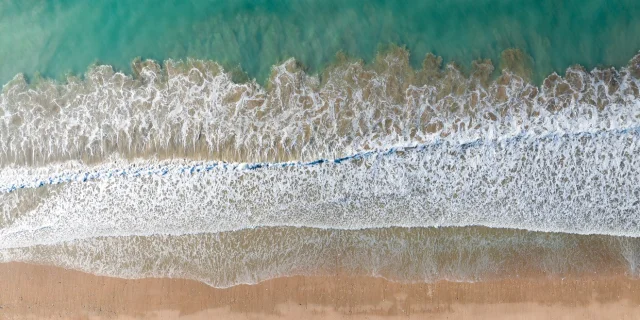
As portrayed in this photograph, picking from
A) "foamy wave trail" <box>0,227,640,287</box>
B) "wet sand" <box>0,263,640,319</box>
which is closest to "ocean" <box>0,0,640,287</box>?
"foamy wave trail" <box>0,227,640,287</box>

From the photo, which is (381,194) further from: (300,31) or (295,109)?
(300,31)

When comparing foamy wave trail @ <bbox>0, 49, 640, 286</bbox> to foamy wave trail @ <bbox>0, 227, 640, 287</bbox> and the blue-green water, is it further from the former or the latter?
the blue-green water

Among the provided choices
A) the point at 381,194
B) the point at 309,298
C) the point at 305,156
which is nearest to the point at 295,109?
the point at 305,156

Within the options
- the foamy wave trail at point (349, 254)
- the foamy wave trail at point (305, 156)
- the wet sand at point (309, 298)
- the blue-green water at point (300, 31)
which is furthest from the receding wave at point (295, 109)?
the wet sand at point (309, 298)

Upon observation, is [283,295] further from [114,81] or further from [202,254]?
[114,81]

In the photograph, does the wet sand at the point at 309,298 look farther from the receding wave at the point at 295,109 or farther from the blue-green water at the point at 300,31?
the blue-green water at the point at 300,31

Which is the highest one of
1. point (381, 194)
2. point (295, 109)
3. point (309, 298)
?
point (295, 109)
